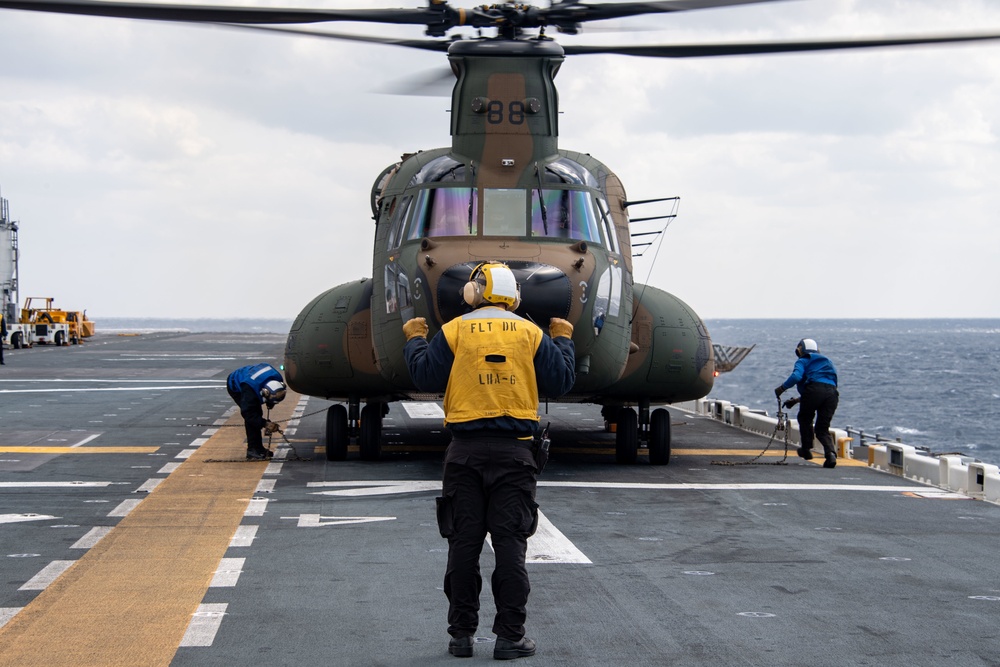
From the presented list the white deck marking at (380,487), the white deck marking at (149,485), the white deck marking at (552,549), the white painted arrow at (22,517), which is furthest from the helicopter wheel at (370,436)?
the white deck marking at (552,549)

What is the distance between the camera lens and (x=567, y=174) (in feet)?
51.1

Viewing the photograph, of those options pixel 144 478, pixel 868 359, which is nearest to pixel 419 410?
pixel 144 478

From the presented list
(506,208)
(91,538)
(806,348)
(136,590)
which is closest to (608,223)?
(506,208)

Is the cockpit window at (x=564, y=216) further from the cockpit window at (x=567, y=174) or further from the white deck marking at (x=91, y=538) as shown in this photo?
the white deck marking at (x=91, y=538)

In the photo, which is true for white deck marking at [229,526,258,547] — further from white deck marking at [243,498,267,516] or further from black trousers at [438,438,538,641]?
black trousers at [438,438,538,641]

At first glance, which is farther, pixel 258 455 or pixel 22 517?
pixel 258 455

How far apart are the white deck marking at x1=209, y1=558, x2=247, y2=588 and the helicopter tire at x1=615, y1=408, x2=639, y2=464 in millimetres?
8162

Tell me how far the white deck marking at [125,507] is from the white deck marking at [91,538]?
2.83 feet

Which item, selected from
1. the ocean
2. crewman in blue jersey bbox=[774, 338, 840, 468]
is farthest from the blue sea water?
crewman in blue jersey bbox=[774, 338, 840, 468]

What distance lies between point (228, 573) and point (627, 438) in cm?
868

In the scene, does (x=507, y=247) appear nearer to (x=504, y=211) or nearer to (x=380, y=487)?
(x=504, y=211)

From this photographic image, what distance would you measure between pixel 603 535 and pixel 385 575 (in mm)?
2593

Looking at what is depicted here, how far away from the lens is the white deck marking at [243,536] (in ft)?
34.1

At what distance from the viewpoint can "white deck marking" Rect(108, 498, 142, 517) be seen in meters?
12.1
